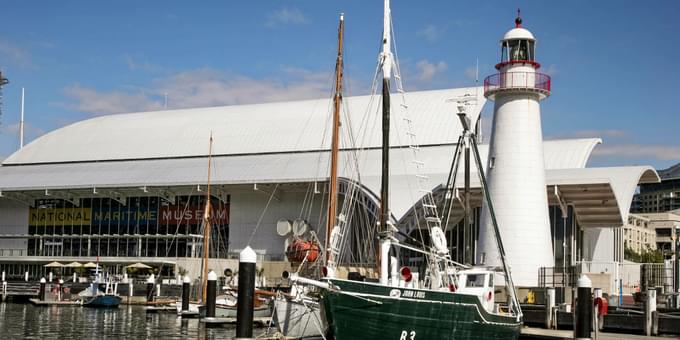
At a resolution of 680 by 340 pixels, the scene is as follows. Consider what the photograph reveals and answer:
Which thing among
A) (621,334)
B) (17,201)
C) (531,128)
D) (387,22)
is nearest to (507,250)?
(531,128)

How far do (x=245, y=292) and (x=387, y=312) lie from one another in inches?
252

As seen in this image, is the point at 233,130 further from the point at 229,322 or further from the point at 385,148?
the point at 385,148

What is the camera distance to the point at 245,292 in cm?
2394

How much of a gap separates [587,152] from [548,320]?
31987 mm

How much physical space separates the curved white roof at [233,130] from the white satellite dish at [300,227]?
8.22 m

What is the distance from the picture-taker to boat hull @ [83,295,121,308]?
225ft

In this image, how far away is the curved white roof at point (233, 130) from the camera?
82.5 m

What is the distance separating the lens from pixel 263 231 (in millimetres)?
82000

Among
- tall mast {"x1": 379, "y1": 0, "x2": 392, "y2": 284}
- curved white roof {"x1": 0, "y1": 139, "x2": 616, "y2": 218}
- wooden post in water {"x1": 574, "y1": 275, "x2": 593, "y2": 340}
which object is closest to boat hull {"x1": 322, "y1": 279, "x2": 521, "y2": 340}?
tall mast {"x1": 379, "y1": 0, "x2": 392, "y2": 284}

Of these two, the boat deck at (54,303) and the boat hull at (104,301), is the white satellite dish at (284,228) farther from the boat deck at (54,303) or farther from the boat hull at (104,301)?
the boat deck at (54,303)

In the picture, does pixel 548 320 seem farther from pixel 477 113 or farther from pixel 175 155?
pixel 175 155

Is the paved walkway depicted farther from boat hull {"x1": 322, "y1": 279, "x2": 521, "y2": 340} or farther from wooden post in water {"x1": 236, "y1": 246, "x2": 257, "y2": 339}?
wooden post in water {"x1": 236, "y1": 246, "x2": 257, "y2": 339}

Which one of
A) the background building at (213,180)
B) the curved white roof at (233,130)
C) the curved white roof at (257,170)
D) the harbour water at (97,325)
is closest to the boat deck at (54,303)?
the harbour water at (97,325)

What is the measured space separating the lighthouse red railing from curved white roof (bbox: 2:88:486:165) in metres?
27.6
